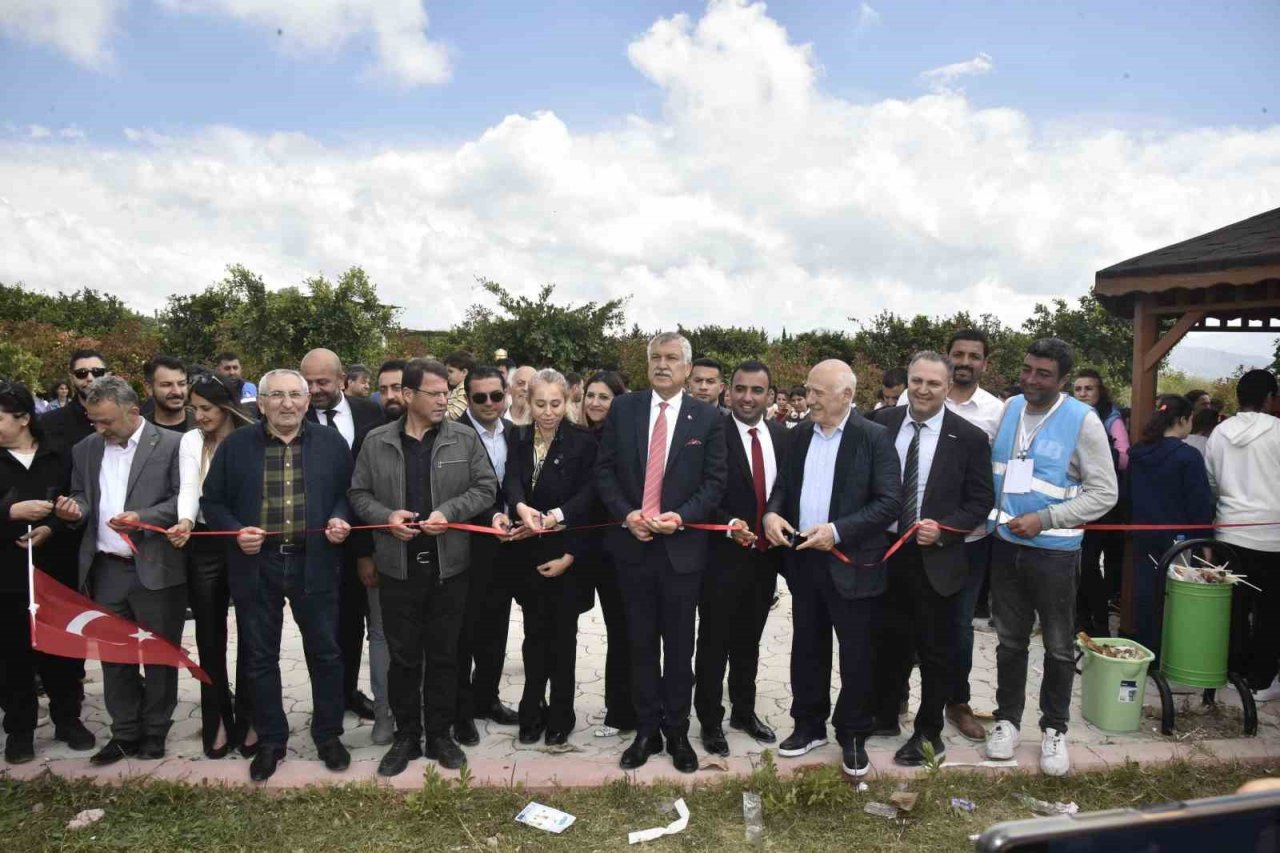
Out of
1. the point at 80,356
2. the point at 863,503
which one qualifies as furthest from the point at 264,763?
the point at 863,503

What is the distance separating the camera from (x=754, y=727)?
15.5 feet

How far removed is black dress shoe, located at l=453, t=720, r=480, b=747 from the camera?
4664 mm

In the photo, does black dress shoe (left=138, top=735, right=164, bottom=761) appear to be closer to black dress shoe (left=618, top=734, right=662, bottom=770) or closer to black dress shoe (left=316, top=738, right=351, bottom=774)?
black dress shoe (left=316, top=738, right=351, bottom=774)

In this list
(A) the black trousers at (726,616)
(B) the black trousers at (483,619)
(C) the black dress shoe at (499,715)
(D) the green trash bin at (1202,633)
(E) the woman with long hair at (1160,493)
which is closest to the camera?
(A) the black trousers at (726,616)

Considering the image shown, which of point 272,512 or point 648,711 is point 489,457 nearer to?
point 272,512

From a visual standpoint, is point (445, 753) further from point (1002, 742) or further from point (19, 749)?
point (1002, 742)

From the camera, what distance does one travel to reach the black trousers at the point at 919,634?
4332 millimetres

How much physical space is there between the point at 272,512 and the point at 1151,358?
6.54 m

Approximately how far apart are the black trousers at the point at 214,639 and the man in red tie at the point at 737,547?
259cm

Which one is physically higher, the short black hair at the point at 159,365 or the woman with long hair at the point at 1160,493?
the short black hair at the point at 159,365

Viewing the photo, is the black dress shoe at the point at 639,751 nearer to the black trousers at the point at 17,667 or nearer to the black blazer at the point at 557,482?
the black blazer at the point at 557,482

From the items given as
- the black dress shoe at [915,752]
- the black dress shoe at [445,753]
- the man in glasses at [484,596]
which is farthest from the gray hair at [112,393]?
the black dress shoe at [915,752]

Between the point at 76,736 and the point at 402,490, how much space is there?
2.55 metres

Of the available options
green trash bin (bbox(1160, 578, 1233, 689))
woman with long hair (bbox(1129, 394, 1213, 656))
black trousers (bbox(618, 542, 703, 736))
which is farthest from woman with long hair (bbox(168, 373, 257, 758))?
woman with long hair (bbox(1129, 394, 1213, 656))
